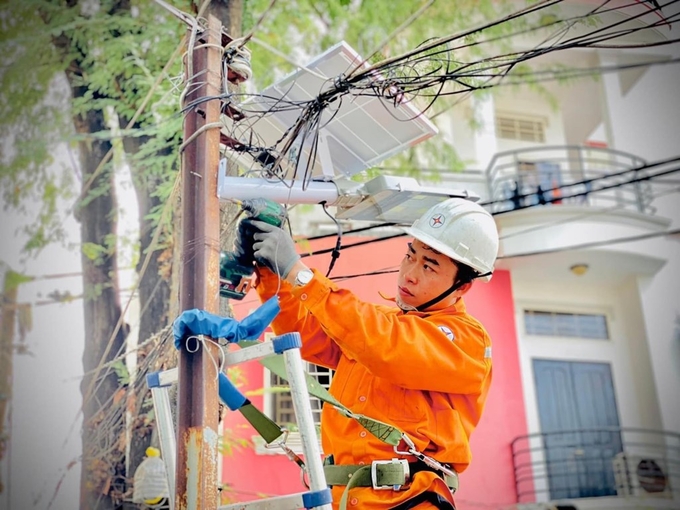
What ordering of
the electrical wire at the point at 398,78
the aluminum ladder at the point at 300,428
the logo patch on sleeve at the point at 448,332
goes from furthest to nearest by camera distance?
the electrical wire at the point at 398,78 → the logo patch on sleeve at the point at 448,332 → the aluminum ladder at the point at 300,428

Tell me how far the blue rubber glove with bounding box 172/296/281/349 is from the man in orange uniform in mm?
245

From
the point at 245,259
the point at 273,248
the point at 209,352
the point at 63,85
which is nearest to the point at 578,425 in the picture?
the point at 63,85

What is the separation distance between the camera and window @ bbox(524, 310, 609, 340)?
13.4m

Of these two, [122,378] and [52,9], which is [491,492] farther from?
[52,9]

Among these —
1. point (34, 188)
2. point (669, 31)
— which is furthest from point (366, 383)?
point (34, 188)

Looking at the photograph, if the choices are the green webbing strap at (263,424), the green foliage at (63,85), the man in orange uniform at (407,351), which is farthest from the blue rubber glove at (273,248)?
the green foliage at (63,85)

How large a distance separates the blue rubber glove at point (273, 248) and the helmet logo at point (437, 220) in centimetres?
84

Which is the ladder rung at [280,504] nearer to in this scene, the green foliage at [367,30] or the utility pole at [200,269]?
the utility pole at [200,269]

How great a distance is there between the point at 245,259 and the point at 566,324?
37.2 feet

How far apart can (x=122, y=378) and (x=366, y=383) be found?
4.15 metres

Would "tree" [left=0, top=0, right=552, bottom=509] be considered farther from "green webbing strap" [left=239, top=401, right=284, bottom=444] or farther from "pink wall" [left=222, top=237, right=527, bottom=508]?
"green webbing strap" [left=239, top=401, right=284, bottom=444]

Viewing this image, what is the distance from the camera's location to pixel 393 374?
3.21 metres

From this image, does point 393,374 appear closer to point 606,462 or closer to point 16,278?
point 16,278

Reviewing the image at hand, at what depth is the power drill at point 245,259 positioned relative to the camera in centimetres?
324
